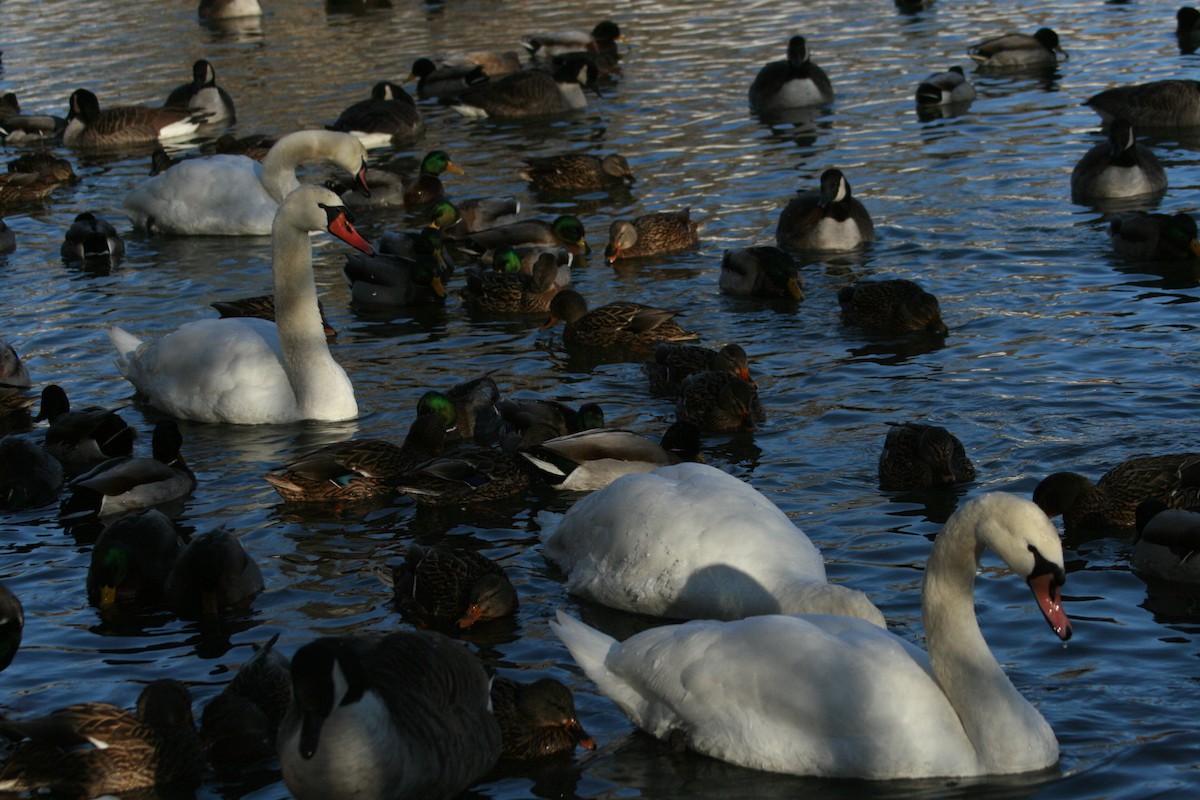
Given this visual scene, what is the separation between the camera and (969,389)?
38.5 feet

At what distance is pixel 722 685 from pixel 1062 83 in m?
17.0

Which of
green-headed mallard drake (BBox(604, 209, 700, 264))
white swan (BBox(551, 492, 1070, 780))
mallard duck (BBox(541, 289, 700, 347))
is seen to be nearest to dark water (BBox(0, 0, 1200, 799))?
white swan (BBox(551, 492, 1070, 780))

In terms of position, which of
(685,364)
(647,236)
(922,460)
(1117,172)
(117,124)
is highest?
(117,124)

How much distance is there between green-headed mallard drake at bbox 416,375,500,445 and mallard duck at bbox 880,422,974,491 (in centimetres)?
267

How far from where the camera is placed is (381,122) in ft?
71.5

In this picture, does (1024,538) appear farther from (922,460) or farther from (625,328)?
(625,328)

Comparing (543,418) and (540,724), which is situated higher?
(543,418)

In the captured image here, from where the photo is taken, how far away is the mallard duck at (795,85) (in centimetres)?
2188

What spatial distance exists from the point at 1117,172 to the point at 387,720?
1182cm

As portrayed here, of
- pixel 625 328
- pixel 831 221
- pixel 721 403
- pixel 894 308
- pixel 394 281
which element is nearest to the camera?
pixel 721 403

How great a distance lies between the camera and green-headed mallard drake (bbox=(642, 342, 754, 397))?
1184cm

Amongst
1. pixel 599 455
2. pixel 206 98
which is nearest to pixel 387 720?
pixel 599 455

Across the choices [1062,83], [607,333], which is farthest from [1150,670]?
[1062,83]

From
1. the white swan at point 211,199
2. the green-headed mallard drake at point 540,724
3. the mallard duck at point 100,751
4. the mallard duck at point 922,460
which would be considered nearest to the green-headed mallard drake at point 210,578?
the mallard duck at point 100,751
